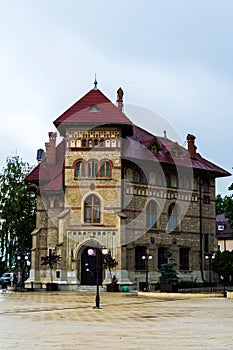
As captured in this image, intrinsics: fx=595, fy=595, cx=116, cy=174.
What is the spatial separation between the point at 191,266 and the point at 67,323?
28360mm

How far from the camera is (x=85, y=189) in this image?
1630 inches

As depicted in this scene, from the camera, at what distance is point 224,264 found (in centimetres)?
4444

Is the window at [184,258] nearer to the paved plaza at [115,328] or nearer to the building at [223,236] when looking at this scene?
the building at [223,236]

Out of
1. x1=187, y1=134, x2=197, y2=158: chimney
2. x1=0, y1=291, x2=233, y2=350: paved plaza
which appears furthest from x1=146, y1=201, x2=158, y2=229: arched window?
x1=0, y1=291, x2=233, y2=350: paved plaza

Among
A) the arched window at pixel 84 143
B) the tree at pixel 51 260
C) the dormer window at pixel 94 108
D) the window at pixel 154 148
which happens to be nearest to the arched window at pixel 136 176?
the window at pixel 154 148

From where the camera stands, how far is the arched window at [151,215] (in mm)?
43375

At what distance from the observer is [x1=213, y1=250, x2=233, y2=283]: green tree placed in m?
44.1

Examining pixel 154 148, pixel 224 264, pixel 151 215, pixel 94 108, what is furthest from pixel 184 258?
pixel 94 108

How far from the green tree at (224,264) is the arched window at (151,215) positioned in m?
5.55

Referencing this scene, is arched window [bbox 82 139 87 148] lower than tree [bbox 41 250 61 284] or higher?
higher

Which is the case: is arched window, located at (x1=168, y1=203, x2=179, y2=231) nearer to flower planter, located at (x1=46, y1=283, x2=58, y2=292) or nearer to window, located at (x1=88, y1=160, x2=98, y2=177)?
window, located at (x1=88, y1=160, x2=98, y2=177)

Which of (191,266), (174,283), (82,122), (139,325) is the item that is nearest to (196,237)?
(191,266)

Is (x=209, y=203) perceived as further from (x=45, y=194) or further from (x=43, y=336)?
(x=43, y=336)

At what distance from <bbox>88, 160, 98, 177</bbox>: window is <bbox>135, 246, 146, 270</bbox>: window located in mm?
6139
